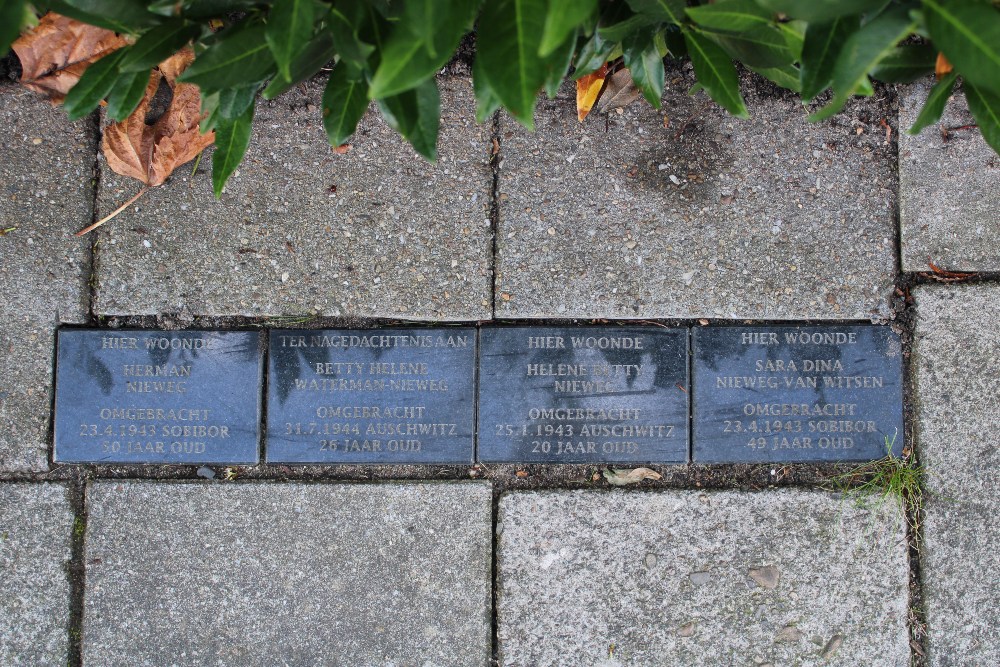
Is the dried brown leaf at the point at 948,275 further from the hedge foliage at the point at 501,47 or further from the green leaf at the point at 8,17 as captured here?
the green leaf at the point at 8,17

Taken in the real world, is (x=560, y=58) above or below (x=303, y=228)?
above

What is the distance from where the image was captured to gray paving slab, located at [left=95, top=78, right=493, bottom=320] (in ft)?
7.34

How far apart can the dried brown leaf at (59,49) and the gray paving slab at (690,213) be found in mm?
1445

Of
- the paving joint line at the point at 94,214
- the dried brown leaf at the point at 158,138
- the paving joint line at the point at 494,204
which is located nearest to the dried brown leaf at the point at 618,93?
the paving joint line at the point at 494,204

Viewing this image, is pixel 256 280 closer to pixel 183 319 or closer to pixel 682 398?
pixel 183 319

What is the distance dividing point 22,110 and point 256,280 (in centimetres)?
97

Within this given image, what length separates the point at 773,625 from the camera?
2.19 metres

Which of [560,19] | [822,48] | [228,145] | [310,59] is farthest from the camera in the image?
[228,145]

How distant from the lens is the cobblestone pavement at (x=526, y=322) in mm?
2197

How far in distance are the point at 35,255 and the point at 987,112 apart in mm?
2744

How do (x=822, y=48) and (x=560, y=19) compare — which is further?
(x=822, y=48)

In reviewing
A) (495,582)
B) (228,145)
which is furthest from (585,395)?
(228,145)

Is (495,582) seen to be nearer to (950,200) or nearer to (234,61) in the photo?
(234,61)

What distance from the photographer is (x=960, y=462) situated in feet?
7.21
